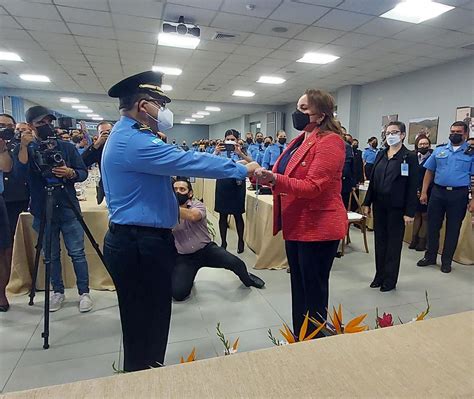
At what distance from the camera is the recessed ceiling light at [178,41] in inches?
198

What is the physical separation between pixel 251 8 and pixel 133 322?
150 inches

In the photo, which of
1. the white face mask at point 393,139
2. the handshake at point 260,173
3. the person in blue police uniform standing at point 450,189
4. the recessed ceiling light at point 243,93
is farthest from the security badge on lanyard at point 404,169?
the recessed ceiling light at point 243,93

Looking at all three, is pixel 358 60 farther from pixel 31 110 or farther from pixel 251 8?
pixel 31 110

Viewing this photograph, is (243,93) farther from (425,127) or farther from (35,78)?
(35,78)

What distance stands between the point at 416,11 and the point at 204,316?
424cm

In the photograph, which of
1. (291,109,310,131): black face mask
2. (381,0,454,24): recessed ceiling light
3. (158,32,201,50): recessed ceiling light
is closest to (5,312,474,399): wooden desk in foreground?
(291,109,310,131): black face mask

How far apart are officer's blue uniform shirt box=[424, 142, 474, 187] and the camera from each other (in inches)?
135

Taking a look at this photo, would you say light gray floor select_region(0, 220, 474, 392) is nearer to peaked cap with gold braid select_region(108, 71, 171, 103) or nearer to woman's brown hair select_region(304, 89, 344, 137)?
woman's brown hair select_region(304, 89, 344, 137)

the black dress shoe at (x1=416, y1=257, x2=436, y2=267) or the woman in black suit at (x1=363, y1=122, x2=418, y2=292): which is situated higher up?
the woman in black suit at (x1=363, y1=122, x2=418, y2=292)

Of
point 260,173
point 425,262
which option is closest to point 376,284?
point 425,262

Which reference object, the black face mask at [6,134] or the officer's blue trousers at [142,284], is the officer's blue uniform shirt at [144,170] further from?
the black face mask at [6,134]

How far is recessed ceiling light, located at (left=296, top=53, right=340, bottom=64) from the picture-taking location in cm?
594

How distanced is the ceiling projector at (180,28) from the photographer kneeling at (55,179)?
2638mm

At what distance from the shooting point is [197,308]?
8.32 feet
